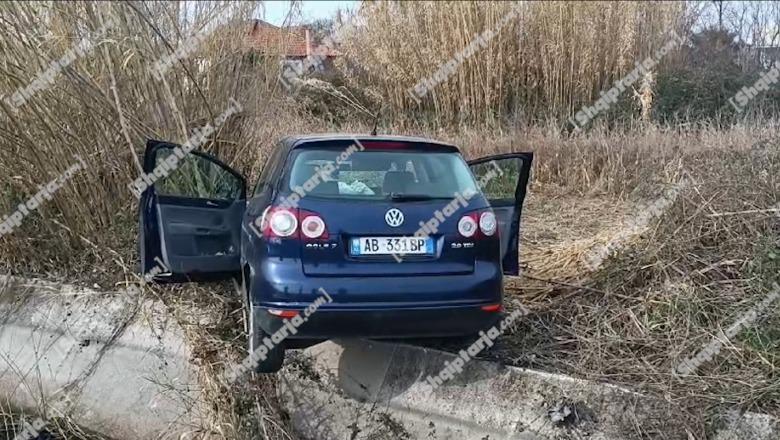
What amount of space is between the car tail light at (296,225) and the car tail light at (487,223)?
931mm

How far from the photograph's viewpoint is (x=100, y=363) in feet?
17.1

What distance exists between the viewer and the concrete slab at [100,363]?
15.9ft

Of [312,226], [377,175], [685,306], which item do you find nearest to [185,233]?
[312,226]

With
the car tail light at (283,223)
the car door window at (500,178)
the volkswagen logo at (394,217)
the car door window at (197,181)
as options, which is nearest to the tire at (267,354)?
the car tail light at (283,223)

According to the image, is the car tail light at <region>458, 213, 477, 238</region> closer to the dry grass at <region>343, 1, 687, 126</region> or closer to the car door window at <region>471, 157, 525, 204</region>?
the car door window at <region>471, 157, 525, 204</region>

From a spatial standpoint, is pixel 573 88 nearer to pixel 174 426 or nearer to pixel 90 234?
pixel 90 234

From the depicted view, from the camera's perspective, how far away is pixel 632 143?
887 centimetres

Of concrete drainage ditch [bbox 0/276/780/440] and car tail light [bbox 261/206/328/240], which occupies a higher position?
car tail light [bbox 261/206/328/240]

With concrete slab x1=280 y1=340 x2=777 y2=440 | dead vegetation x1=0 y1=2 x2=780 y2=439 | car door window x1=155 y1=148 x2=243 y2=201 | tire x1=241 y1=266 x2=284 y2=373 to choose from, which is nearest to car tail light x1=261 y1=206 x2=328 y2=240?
tire x1=241 y1=266 x2=284 y2=373

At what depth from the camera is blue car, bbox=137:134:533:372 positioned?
3.57 metres

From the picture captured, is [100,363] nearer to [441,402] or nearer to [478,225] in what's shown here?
[441,402]

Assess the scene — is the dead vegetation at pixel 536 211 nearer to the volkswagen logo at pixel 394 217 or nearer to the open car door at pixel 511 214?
the open car door at pixel 511 214

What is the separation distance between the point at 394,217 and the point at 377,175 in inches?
13.4

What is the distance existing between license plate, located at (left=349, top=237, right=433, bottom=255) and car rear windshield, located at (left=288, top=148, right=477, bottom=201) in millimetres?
249
